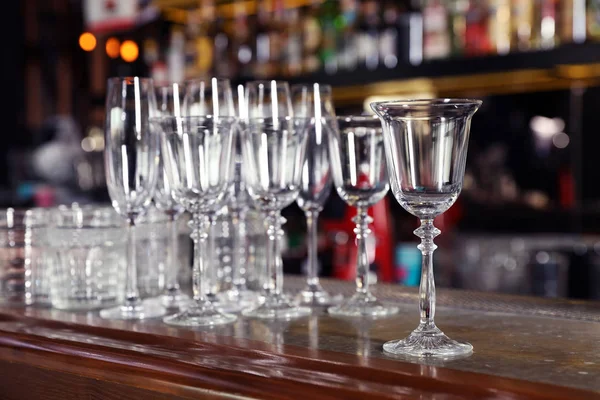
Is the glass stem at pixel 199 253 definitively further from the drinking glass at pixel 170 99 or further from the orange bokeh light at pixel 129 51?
the orange bokeh light at pixel 129 51

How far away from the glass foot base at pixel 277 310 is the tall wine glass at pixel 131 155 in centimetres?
14

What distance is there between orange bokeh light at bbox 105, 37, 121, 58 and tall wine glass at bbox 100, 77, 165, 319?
330 centimetres

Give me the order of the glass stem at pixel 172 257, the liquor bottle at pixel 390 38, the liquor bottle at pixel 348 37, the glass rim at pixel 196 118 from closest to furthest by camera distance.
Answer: the glass rim at pixel 196 118 → the glass stem at pixel 172 257 → the liquor bottle at pixel 390 38 → the liquor bottle at pixel 348 37

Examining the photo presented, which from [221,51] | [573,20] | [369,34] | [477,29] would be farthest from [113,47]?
[573,20]

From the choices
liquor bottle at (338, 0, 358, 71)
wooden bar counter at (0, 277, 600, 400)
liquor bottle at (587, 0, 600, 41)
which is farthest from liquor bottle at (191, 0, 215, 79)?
wooden bar counter at (0, 277, 600, 400)

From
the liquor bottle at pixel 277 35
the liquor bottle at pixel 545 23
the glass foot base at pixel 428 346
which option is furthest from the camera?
the liquor bottle at pixel 277 35

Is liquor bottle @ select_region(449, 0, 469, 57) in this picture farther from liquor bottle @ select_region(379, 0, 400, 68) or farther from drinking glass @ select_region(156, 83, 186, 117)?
drinking glass @ select_region(156, 83, 186, 117)

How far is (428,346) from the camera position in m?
0.88

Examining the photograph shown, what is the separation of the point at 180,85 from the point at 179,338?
0.45 meters

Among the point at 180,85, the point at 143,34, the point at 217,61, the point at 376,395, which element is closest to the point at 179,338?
the point at 376,395

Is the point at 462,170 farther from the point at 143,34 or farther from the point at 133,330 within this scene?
the point at 143,34

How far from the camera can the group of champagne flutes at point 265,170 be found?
902 mm

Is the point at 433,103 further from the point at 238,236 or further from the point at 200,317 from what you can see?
the point at 238,236

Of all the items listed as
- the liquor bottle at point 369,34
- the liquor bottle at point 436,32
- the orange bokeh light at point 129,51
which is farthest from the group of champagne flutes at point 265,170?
the orange bokeh light at point 129,51
